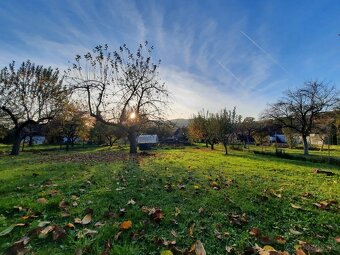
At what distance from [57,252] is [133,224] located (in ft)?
3.67

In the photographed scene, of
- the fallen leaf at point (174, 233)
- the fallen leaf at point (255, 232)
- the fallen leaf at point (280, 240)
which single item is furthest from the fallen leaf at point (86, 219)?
the fallen leaf at point (280, 240)

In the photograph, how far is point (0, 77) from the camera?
2581cm

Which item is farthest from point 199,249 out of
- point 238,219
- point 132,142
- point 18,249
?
point 132,142

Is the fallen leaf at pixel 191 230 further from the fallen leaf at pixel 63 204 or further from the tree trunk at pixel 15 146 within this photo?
the tree trunk at pixel 15 146

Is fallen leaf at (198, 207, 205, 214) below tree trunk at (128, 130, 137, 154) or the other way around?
below

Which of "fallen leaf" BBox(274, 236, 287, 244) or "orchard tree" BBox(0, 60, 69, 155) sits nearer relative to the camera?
"fallen leaf" BBox(274, 236, 287, 244)

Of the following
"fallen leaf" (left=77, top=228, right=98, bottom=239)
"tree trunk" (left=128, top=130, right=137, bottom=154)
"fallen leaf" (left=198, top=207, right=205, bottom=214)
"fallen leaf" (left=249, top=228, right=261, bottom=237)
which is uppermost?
"tree trunk" (left=128, top=130, right=137, bottom=154)

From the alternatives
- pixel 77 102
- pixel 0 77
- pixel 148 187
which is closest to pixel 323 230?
pixel 148 187

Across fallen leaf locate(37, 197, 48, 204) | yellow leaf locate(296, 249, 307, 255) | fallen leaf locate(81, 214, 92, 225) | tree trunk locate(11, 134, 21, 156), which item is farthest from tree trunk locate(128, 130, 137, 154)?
yellow leaf locate(296, 249, 307, 255)

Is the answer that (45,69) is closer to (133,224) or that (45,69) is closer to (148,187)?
(148,187)

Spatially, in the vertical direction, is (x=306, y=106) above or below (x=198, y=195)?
above

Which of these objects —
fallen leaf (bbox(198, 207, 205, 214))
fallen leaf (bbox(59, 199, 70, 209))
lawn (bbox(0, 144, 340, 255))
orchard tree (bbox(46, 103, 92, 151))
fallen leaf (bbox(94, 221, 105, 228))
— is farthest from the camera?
orchard tree (bbox(46, 103, 92, 151))

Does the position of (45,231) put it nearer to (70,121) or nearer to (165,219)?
(165,219)

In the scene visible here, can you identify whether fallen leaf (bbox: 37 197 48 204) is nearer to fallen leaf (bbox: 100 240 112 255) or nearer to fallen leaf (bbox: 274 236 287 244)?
fallen leaf (bbox: 100 240 112 255)
